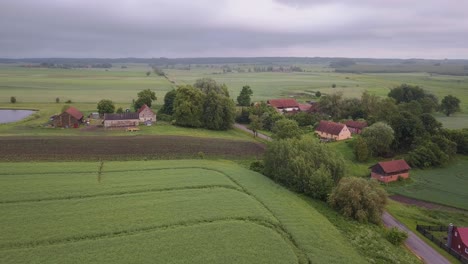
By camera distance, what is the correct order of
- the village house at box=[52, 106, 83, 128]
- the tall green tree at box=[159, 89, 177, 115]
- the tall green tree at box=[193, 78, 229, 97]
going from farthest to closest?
1. the tall green tree at box=[193, 78, 229, 97]
2. the tall green tree at box=[159, 89, 177, 115]
3. the village house at box=[52, 106, 83, 128]

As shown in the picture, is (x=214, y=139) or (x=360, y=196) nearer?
(x=360, y=196)

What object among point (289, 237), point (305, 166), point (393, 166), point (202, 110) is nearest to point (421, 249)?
point (289, 237)

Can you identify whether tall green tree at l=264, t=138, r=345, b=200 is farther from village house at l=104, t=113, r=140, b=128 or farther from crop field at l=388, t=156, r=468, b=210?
village house at l=104, t=113, r=140, b=128

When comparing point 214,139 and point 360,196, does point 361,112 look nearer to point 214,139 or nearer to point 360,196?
→ point 214,139

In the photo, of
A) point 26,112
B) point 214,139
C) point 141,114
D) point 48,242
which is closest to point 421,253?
point 48,242

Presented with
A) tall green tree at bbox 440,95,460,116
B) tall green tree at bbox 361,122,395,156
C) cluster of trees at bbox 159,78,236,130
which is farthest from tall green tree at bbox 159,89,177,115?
tall green tree at bbox 440,95,460,116

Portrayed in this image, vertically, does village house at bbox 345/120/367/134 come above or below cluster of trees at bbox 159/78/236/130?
below
